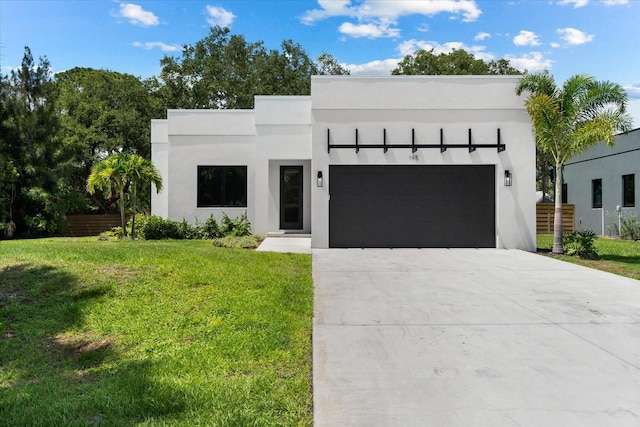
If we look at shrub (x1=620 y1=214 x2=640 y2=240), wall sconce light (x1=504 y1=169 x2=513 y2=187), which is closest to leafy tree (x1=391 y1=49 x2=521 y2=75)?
shrub (x1=620 y1=214 x2=640 y2=240)

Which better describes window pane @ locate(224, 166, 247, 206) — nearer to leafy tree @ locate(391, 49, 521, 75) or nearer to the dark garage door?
the dark garage door

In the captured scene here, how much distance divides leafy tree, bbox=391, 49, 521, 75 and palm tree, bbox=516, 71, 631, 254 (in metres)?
17.8

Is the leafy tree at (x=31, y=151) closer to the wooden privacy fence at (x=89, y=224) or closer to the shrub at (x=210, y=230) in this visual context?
the wooden privacy fence at (x=89, y=224)

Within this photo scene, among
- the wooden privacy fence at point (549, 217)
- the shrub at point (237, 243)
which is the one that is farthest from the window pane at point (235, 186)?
the wooden privacy fence at point (549, 217)

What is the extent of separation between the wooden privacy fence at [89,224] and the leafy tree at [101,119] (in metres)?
2.17

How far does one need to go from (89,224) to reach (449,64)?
77.2ft

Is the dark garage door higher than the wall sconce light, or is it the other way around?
the wall sconce light

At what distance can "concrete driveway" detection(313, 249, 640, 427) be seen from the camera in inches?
114

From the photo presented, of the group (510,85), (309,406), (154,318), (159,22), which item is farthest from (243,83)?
(309,406)

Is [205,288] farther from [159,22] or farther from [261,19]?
[261,19]

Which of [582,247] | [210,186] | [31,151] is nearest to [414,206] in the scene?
[582,247]

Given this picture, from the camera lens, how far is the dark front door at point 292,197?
14688 mm

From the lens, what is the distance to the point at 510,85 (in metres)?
11.5

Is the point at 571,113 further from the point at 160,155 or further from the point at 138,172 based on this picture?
the point at 160,155
